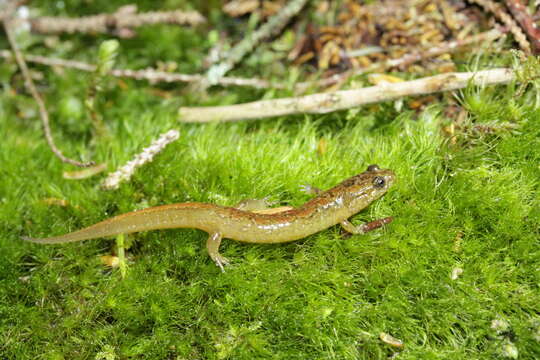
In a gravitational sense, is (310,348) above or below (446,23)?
below

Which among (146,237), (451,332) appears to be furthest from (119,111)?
(451,332)

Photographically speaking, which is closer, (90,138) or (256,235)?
(256,235)

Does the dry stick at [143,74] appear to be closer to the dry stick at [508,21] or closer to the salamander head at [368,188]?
the salamander head at [368,188]

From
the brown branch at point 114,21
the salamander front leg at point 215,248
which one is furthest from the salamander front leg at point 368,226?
the brown branch at point 114,21

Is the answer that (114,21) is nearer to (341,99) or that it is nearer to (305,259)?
(341,99)

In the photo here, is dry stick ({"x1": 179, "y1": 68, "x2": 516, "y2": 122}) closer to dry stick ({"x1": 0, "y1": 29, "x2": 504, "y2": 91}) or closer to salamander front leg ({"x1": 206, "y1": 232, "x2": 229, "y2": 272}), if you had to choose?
dry stick ({"x1": 0, "y1": 29, "x2": 504, "y2": 91})

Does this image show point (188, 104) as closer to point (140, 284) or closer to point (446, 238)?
point (140, 284)
